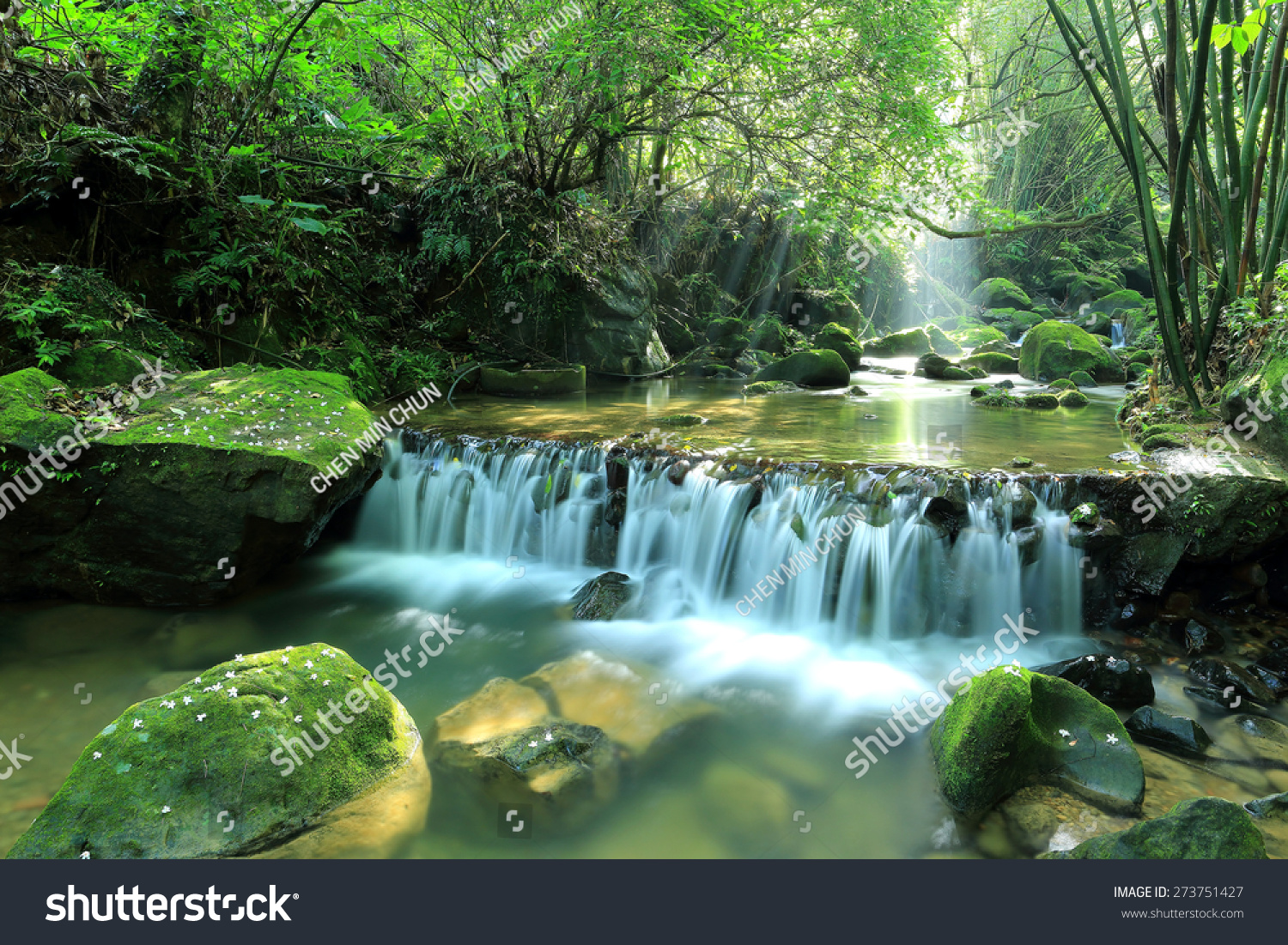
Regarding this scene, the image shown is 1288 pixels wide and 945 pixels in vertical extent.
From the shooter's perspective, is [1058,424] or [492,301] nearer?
[1058,424]

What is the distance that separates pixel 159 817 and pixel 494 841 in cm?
137

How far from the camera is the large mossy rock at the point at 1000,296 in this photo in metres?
22.7

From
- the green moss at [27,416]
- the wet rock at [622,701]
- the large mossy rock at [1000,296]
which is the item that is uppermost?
the large mossy rock at [1000,296]

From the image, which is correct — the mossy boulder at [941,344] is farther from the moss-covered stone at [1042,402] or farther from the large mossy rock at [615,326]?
the large mossy rock at [615,326]

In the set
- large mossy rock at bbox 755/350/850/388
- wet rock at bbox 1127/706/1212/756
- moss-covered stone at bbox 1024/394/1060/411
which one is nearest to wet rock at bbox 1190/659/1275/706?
wet rock at bbox 1127/706/1212/756

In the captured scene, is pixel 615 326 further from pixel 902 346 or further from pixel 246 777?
pixel 246 777

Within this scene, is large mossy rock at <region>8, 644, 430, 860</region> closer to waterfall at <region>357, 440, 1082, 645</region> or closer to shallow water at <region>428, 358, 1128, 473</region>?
waterfall at <region>357, 440, 1082, 645</region>

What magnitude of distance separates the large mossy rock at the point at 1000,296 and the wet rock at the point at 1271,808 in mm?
22104

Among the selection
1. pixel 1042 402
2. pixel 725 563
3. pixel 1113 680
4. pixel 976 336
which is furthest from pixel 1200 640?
pixel 976 336

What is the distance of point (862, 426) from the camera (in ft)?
26.2

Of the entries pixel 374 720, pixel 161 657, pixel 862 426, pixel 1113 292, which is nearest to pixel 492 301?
pixel 862 426

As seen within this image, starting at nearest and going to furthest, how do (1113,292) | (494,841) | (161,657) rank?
(494,841)
(161,657)
(1113,292)

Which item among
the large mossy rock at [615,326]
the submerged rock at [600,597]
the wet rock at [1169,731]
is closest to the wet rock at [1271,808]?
the wet rock at [1169,731]
